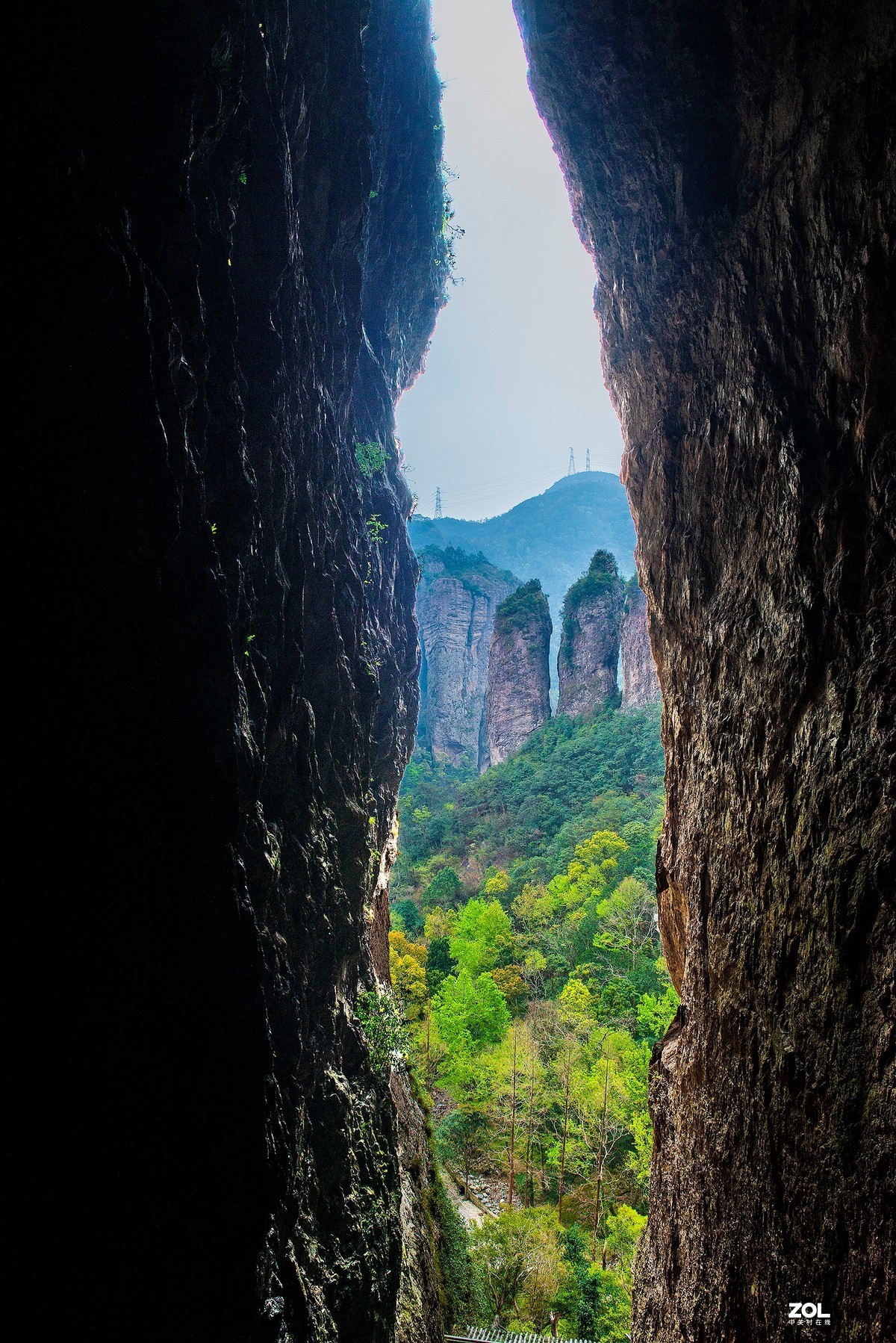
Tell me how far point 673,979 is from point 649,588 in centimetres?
633

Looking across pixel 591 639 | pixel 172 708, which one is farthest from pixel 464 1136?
pixel 591 639

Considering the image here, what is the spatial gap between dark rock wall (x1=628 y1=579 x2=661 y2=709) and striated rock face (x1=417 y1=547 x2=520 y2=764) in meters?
22.7

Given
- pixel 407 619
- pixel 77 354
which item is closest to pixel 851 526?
pixel 77 354

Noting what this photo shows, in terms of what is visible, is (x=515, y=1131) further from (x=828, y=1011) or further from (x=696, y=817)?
(x=828, y=1011)

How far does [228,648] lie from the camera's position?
4.42 m

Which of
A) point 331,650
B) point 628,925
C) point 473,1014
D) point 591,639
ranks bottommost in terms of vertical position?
point 473,1014

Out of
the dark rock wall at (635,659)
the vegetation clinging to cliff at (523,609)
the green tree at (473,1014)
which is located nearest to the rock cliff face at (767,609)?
the green tree at (473,1014)

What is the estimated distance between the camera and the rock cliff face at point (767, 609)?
3.87 m

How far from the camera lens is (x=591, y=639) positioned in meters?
49.6

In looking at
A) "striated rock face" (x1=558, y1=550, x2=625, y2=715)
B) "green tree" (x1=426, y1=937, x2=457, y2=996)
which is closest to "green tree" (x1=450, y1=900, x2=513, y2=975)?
"green tree" (x1=426, y1=937, x2=457, y2=996)

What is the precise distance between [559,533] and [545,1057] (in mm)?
152078

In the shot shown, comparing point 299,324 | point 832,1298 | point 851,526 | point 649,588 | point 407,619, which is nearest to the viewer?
point 832,1298

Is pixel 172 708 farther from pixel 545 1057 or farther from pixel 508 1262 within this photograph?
pixel 545 1057

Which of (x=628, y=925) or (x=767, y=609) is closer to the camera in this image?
(x=767, y=609)
